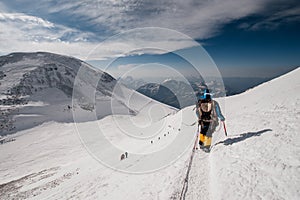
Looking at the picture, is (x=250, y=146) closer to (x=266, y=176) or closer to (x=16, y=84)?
(x=266, y=176)

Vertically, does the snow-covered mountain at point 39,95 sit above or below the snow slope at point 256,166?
above

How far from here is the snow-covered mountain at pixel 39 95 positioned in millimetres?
60463

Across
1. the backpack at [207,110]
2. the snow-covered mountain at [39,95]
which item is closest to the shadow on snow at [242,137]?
the backpack at [207,110]

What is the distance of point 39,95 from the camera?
82500 mm

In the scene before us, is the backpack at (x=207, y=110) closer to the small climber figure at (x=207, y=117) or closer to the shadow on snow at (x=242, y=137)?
the small climber figure at (x=207, y=117)

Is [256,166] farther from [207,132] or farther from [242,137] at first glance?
[242,137]

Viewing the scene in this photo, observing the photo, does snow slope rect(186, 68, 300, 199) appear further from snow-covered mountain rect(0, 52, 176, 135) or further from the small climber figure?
snow-covered mountain rect(0, 52, 176, 135)

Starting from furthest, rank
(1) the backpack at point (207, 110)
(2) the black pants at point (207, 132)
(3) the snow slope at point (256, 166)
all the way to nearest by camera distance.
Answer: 1. (1) the backpack at point (207, 110)
2. (2) the black pants at point (207, 132)
3. (3) the snow slope at point (256, 166)

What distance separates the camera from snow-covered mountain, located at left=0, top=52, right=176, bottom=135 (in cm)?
6046

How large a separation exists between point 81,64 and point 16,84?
78.8m

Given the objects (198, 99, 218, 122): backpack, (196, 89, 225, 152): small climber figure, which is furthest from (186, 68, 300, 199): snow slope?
(198, 99, 218, 122): backpack

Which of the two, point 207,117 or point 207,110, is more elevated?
point 207,110

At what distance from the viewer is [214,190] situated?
6.91 meters

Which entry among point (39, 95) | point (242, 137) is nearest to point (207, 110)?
point (242, 137)
